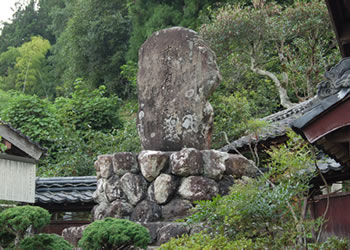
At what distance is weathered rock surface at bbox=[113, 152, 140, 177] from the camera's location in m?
10.6

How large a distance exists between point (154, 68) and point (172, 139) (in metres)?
1.66

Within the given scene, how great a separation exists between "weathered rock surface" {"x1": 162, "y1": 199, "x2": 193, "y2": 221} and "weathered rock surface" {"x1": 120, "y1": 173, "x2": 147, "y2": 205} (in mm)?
565

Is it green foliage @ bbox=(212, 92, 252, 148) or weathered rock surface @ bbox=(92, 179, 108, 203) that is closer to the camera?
weathered rock surface @ bbox=(92, 179, 108, 203)

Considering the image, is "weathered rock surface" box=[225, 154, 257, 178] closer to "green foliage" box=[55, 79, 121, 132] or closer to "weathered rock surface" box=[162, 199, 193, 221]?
"weathered rock surface" box=[162, 199, 193, 221]

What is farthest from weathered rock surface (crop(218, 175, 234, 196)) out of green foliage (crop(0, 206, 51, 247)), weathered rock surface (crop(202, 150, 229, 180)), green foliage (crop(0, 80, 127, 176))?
green foliage (crop(0, 80, 127, 176))

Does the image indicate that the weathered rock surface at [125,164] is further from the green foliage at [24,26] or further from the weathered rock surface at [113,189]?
the green foliage at [24,26]

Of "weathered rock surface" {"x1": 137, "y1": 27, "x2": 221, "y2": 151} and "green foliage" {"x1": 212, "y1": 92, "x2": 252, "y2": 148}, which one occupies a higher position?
"green foliage" {"x1": 212, "y1": 92, "x2": 252, "y2": 148}

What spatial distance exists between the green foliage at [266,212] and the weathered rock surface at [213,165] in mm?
1808

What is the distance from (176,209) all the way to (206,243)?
7.35 feet

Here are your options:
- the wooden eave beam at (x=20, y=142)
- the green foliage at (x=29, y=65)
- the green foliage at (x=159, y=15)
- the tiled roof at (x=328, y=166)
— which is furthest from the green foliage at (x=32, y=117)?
the green foliage at (x=29, y=65)

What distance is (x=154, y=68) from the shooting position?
37.6 feet

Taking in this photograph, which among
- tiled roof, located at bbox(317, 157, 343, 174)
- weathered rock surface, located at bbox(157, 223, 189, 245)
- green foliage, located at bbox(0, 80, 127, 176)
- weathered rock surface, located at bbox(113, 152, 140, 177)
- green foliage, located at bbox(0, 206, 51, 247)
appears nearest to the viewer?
green foliage, located at bbox(0, 206, 51, 247)

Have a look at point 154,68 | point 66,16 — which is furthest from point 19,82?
point 154,68

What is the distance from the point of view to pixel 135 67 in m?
28.7
